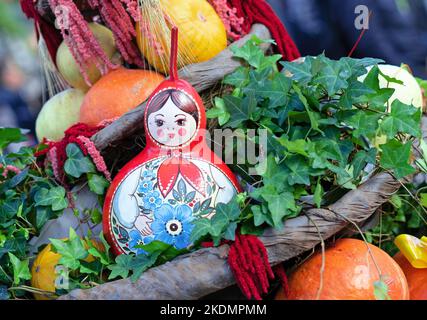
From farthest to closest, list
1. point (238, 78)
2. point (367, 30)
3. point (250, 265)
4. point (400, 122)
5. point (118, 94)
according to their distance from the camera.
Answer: point (367, 30) → point (118, 94) → point (238, 78) → point (400, 122) → point (250, 265)

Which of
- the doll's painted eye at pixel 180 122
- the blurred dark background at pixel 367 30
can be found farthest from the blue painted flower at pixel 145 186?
the blurred dark background at pixel 367 30

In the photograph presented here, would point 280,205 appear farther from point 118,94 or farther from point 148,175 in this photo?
point 118,94

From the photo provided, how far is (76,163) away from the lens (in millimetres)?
1284

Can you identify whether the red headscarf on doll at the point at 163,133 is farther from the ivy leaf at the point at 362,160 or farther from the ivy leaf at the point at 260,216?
the ivy leaf at the point at 362,160

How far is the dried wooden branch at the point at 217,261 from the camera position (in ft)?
3.45

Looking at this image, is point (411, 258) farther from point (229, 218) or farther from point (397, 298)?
point (229, 218)

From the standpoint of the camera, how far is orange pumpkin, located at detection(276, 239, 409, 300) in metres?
1.06

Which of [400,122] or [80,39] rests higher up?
[80,39]

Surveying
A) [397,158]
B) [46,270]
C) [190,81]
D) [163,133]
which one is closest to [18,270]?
[46,270]

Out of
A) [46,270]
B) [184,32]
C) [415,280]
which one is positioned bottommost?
[415,280]

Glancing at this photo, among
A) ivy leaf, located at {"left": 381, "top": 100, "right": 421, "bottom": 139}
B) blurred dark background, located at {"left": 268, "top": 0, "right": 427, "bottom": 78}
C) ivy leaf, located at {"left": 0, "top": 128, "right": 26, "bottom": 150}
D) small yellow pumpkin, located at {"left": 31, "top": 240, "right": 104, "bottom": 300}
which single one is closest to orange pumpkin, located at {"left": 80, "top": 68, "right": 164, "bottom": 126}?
ivy leaf, located at {"left": 0, "top": 128, "right": 26, "bottom": 150}

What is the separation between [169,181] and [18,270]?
0.32 metres

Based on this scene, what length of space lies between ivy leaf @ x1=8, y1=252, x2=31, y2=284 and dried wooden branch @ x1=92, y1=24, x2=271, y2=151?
26 centimetres

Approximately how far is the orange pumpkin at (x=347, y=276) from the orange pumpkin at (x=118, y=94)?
1.64ft
